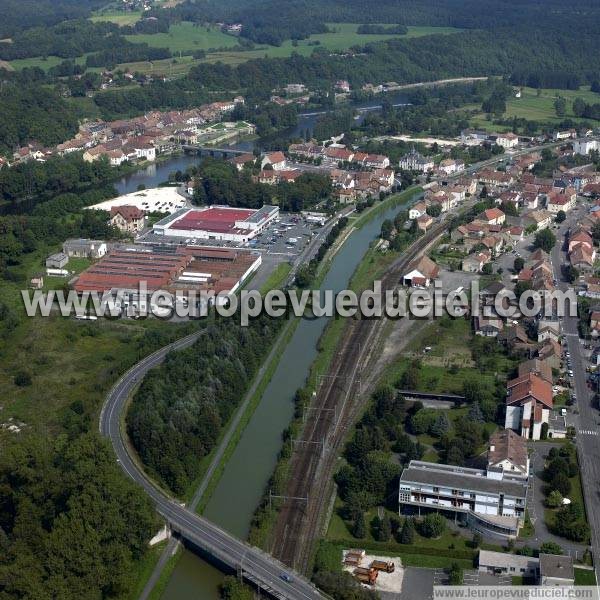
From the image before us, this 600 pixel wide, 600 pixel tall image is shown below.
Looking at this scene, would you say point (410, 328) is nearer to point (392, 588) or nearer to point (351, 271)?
point (351, 271)

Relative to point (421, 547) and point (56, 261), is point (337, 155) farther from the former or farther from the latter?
point (421, 547)

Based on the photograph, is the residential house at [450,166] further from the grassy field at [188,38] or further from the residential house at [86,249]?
the grassy field at [188,38]

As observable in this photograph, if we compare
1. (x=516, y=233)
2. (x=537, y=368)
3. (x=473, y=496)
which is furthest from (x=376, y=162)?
(x=473, y=496)

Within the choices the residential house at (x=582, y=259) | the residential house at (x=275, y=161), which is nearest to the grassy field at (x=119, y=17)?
the residential house at (x=275, y=161)

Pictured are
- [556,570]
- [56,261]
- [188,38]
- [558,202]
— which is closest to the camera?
[556,570]

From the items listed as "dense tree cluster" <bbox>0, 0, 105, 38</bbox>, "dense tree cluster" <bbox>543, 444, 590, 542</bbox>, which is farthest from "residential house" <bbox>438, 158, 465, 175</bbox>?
"dense tree cluster" <bbox>0, 0, 105, 38</bbox>

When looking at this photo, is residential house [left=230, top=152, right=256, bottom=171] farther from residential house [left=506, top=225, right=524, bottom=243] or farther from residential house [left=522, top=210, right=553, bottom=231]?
residential house [left=506, top=225, right=524, bottom=243]
